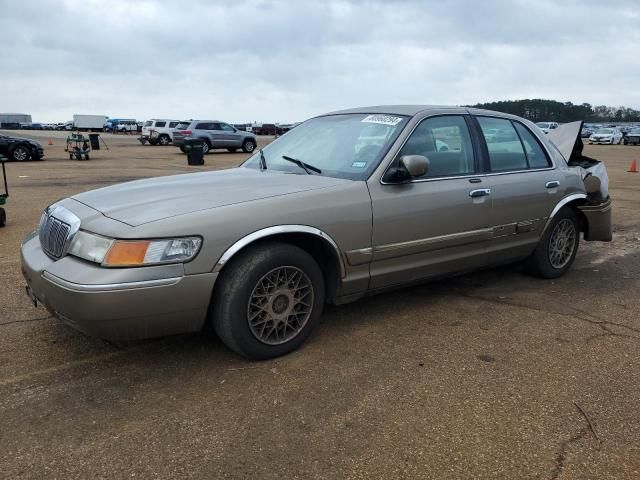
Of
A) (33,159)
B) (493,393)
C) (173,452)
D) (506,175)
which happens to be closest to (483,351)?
(493,393)

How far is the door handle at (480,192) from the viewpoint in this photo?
4.32 m

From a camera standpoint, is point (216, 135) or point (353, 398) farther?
point (216, 135)

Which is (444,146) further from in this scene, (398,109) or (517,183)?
(517,183)

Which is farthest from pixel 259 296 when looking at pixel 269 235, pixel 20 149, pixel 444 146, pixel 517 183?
pixel 20 149

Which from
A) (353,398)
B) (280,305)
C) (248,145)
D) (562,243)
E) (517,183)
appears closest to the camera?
(353,398)

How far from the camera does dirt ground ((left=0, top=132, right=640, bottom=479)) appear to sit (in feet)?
8.15

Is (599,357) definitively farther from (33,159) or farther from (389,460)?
(33,159)

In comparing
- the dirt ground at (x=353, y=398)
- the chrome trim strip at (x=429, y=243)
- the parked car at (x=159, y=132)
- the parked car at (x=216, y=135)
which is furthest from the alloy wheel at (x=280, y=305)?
the parked car at (x=159, y=132)

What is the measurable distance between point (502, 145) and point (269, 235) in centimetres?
251

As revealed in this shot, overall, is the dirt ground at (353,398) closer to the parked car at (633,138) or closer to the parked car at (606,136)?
the parked car at (606,136)

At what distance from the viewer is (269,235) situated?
10.9ft

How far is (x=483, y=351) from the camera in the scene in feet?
12.0

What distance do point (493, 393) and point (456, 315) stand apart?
1252 millimetres

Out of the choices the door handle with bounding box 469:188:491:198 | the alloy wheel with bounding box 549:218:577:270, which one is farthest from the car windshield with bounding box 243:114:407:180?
the alloy wheel with bounding box 549:218:577:270
